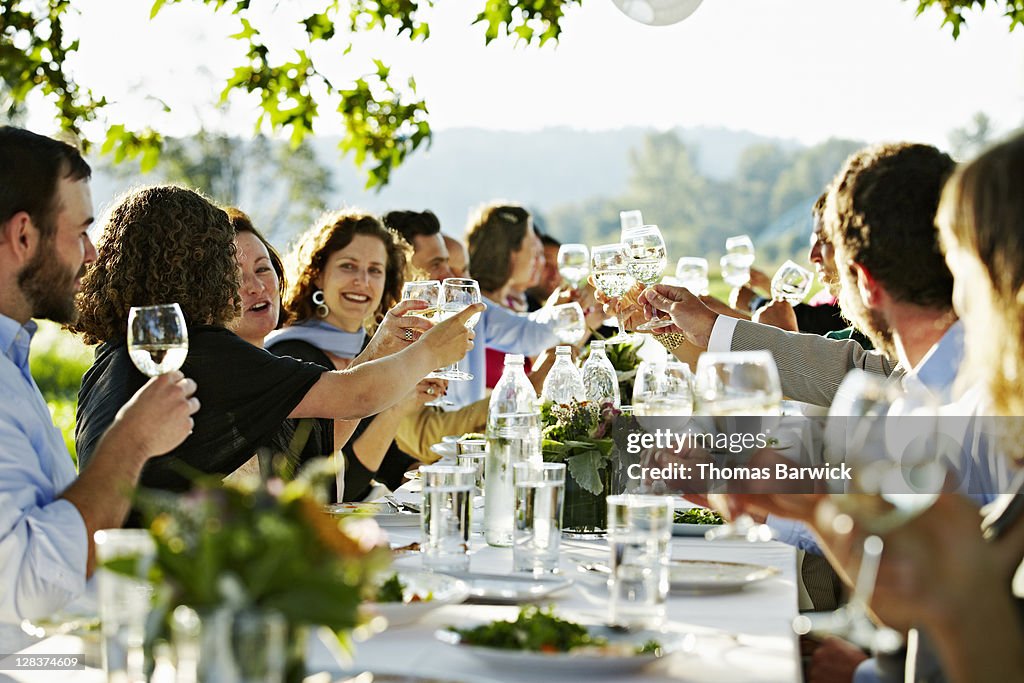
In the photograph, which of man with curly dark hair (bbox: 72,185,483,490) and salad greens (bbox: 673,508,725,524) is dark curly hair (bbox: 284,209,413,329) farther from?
salad greens (bbox: 673,508,725,524)

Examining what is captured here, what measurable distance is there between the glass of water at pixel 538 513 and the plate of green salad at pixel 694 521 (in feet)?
2.00

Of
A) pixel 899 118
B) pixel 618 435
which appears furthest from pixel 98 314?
pixel 899 118

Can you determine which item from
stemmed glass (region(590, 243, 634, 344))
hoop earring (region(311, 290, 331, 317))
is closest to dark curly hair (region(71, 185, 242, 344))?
stemmed glass (region(590, 243, 634, 344))

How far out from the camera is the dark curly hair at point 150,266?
2889mm

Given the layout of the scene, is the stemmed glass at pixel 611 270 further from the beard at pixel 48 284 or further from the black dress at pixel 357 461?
the beard at pixel 48 284

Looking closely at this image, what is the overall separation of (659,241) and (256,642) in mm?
2318

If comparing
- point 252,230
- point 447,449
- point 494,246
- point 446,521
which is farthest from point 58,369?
point 446,521

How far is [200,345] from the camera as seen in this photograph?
2896 millimetres

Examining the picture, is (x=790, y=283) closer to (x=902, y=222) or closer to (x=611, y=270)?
(x=611, y=270)

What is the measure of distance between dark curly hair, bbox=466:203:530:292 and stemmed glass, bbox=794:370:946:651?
5.25 m

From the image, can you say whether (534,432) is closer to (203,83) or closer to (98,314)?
(98,314)

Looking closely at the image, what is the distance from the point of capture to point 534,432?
2.61 m

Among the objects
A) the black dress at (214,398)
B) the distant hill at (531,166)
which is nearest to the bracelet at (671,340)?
the black dress at (214,398)

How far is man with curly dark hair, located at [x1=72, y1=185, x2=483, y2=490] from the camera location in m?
2.88
